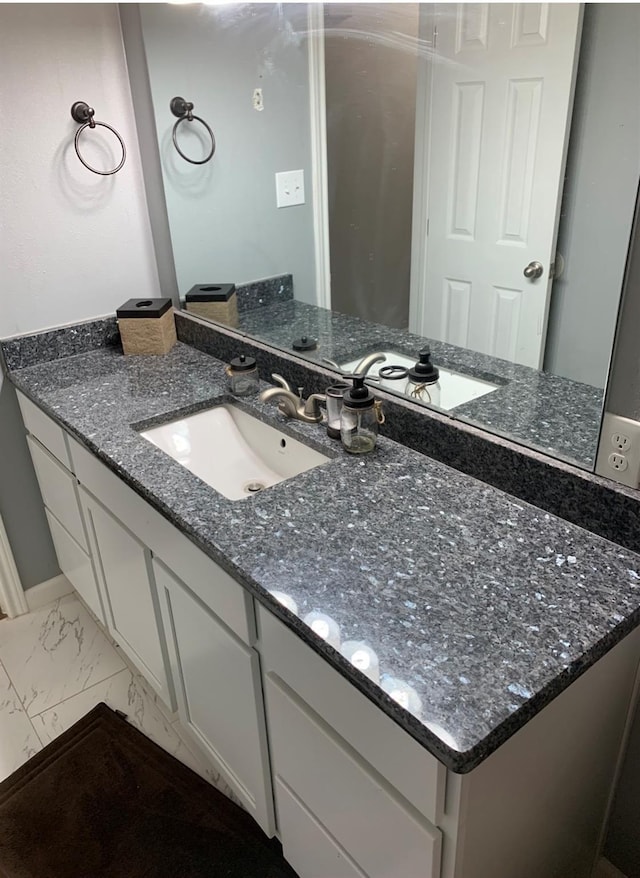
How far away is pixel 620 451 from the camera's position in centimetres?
112

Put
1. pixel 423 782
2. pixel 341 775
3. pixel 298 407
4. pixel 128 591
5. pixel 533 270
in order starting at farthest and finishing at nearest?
pixel 128 591 → pixel 298 407 → pixel 533 270 → pixel 341 775 → pixel 423 782

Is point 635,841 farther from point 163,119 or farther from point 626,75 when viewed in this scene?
point 163,119

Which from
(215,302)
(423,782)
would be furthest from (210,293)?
(423,782)

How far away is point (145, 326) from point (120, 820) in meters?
1.38

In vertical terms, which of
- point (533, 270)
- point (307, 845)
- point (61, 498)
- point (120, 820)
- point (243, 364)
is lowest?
point (120, 820)

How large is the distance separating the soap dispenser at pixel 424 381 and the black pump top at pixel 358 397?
5.7 inches

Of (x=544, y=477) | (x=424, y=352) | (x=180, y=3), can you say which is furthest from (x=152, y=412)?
(x=180, y=3)

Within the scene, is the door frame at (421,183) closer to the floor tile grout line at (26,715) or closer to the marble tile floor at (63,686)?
the marble tile floor at (63,686)

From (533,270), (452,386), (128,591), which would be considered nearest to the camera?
(533,270)

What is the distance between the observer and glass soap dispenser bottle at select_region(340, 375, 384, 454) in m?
1.42

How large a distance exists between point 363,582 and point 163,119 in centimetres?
162

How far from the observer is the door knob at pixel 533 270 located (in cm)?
138

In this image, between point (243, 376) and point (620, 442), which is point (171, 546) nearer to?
point (243, 376)

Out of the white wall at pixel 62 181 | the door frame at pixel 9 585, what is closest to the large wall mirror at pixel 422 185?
the white wall at pixel 62 181
